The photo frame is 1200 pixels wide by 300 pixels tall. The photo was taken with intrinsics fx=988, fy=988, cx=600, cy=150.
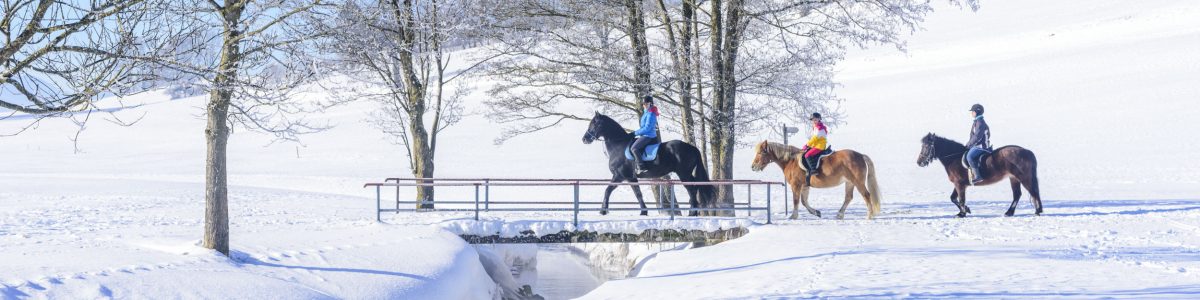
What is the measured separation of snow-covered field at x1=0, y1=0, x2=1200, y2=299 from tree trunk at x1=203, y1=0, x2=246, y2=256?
1.07ft

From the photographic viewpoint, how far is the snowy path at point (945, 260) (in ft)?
29.6

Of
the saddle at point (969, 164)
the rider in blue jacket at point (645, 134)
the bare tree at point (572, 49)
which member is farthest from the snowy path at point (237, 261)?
the saddle at point (969, 164)

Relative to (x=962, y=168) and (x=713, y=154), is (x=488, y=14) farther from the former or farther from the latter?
(x=962, y=168)

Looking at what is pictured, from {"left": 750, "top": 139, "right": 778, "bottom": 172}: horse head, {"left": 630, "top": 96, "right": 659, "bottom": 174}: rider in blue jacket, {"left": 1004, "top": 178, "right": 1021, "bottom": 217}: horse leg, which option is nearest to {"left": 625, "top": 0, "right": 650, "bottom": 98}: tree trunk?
{"left": 630, "top": 96, "right": 659, "bottom": 174}: rider in blue jacket

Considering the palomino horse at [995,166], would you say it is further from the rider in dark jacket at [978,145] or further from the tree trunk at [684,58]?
the tree trunk at [684,58]

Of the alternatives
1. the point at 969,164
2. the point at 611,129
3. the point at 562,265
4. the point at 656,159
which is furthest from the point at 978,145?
the point at 562,265

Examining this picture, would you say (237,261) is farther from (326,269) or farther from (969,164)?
(969,164)

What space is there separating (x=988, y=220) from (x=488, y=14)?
9005mm

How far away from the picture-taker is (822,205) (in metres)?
22.9

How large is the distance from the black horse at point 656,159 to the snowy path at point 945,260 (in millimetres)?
1799

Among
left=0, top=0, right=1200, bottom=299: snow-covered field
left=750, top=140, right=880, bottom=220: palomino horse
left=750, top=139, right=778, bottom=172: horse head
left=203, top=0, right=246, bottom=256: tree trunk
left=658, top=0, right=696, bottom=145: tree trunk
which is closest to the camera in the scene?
left=0, top=0, right=1200, bottom=299: snow-covered field

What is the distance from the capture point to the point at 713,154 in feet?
58.3

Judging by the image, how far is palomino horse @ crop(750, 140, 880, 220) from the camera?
15.9 m

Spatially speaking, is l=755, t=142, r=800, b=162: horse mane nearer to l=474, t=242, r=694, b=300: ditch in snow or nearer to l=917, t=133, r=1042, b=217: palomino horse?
l=917, t=133, r=1042, b=217: palomino horse
